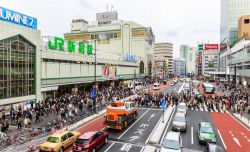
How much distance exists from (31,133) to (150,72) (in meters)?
110

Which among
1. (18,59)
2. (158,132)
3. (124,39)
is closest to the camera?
(158,132)

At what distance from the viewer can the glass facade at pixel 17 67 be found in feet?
105

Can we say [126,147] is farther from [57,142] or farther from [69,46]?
[69,46]

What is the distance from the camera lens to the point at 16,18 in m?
34.3

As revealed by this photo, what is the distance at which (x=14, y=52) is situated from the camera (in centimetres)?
3425

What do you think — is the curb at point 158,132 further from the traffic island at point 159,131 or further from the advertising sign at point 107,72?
the advertising sign at point 107,72

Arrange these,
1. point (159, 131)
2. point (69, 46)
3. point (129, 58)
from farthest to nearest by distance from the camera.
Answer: point (129, 58)
point (69, 46)
point (159, 131)

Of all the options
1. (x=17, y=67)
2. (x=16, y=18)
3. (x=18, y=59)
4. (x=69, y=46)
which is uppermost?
(x=16, y=18)

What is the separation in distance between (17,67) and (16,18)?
7473 mm

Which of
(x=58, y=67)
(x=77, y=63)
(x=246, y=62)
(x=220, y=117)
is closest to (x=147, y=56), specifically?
(x=246, y=62)

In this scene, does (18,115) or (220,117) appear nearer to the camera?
(18,115)

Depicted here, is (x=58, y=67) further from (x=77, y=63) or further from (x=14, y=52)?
(x=14, y=52)

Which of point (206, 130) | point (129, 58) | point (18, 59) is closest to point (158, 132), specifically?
point (206, 130)

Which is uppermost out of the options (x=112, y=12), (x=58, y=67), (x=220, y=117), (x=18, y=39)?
(x=112, y=12)
